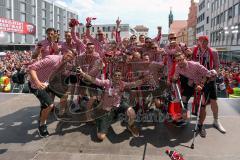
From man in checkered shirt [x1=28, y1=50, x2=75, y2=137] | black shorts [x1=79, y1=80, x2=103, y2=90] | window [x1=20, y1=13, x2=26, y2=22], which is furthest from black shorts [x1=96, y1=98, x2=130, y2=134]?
window [x1=20, y1=13, x2=26, y2=22]

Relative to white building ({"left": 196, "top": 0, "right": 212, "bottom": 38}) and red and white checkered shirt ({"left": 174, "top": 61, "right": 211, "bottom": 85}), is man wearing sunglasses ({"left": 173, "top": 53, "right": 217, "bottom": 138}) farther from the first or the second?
white building ({"left": 196, "top": 0, "right": 212, "bottom": 38})

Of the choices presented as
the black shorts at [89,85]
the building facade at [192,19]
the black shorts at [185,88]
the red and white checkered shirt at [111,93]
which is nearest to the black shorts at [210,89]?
the black shorts at [185,88]

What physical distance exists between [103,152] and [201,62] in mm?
2583

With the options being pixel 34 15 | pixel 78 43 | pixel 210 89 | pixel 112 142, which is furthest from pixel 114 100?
pixel 34 15

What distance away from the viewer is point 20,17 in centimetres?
6431

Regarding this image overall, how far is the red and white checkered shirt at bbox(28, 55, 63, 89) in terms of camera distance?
4559 mm

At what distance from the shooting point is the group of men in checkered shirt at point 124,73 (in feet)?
15.6

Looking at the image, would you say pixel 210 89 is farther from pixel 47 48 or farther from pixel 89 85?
pixel 47 48

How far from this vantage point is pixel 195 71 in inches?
190

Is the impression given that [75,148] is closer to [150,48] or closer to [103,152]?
[103,152]

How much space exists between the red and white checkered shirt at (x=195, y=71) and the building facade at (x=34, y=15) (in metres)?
47.2

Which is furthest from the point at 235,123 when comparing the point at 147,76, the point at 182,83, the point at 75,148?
the point at 75,148

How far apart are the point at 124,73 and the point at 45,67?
1.75 meters

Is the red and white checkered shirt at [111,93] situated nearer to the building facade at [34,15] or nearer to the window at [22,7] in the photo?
the building facade at [34,15]
